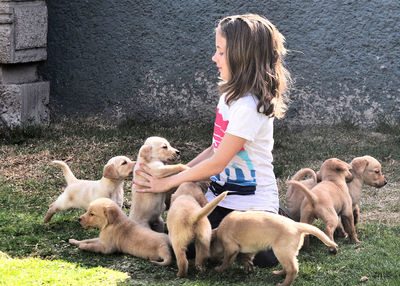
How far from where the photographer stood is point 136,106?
8211 mm

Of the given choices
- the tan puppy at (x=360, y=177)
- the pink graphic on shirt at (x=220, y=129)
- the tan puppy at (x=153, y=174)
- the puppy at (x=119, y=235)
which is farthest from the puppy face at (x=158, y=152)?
the tan puppy at (x=360, y=177)

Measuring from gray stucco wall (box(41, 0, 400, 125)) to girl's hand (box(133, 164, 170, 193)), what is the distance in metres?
3.63

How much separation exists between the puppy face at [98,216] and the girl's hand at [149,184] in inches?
10.3

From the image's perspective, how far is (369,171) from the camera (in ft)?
16.8

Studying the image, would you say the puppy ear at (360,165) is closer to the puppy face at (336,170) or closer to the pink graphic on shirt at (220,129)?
the puppy face at (336,170)

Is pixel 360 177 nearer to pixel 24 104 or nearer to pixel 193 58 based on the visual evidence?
pixel 193 58

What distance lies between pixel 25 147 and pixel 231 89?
3.65m

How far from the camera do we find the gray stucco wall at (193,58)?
7.89 metres

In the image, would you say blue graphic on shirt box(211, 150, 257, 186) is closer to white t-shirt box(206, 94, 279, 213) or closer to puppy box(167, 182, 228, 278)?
white t-shirt box(206, 94, 279, 213)

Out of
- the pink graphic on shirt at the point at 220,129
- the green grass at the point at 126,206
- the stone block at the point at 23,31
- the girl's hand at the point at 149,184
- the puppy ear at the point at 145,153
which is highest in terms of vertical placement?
the stone block at the point at 23,31

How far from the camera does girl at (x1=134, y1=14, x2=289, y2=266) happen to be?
408 centimetres

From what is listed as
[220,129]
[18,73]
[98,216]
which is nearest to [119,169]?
[98,216]

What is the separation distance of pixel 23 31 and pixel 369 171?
14.5ft

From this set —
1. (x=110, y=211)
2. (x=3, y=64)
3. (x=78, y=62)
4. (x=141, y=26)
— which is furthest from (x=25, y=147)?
(x=110, y=211)
